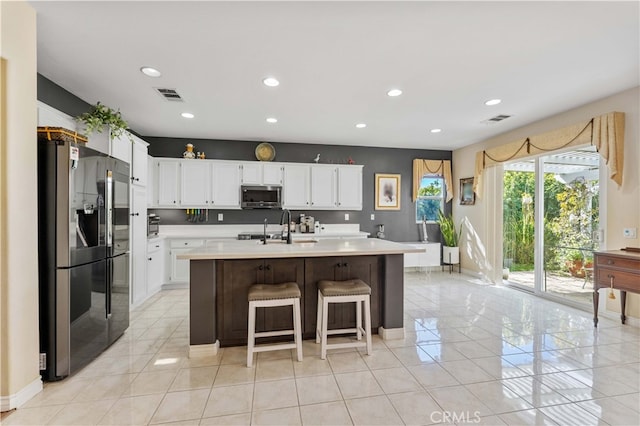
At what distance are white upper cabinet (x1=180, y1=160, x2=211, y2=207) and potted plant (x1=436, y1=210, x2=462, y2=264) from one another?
465 centimetres

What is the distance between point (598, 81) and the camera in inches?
116

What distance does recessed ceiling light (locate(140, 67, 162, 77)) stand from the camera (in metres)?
2.72

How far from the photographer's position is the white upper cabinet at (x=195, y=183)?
4953mm

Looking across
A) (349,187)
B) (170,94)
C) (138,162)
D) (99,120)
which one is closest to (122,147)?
(138,162)

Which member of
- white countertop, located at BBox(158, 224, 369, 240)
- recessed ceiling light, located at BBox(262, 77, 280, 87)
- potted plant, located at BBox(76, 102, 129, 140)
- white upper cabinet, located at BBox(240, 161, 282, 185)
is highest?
recessed ceiling light, located at BBox(262, 77, 280, 87)

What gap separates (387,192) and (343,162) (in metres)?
1.11

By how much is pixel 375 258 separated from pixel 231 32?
2.31 m

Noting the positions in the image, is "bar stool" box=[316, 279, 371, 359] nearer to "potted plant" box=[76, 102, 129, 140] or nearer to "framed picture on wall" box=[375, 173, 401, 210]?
"potted plant" box=[76, 102, 129, 140]

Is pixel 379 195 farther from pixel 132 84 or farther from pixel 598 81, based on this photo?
pixel 132 84

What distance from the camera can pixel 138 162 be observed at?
3.94 meters

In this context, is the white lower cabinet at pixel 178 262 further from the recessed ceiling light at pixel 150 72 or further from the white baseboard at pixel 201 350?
the recessed ceiling light at pixel 150 72

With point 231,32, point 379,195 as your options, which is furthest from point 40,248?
point 379,195
